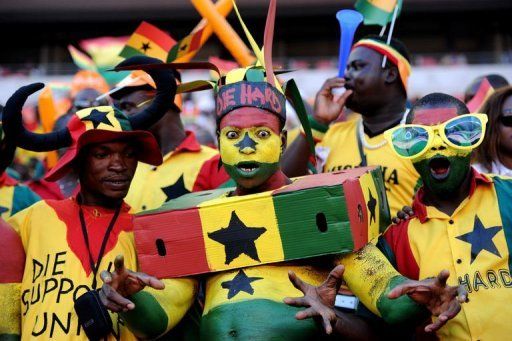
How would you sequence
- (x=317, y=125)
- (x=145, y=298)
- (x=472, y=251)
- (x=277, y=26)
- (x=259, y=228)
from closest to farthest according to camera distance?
(x=145, y=298) < (x=259, y=228) < (x=472, y=251) < (x=317, y=125) < (x=277, y=26)

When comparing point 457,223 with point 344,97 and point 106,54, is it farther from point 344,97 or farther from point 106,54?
point 106,54

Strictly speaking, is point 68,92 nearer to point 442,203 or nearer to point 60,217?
point 60,217

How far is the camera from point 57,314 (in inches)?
159

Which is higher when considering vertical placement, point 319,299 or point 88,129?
point 88,129

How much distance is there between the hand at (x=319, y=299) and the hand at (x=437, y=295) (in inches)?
10.2

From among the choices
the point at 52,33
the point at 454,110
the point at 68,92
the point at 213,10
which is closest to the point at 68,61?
the point at 52,33

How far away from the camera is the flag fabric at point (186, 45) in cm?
502

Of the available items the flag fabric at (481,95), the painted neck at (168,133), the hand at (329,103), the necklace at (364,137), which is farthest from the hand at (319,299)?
the flag fabric at (481,95)

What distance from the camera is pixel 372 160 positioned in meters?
5.43

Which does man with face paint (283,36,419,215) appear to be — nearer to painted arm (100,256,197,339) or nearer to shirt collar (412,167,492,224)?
shirt collar (412,167,492,224)

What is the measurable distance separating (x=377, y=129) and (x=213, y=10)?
55.9 inches

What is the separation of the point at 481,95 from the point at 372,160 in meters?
1.65

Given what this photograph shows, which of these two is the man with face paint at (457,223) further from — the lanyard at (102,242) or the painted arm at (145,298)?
the lanyard at (102,242)

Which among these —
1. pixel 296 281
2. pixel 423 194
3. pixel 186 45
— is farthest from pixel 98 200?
pixel 423 194
